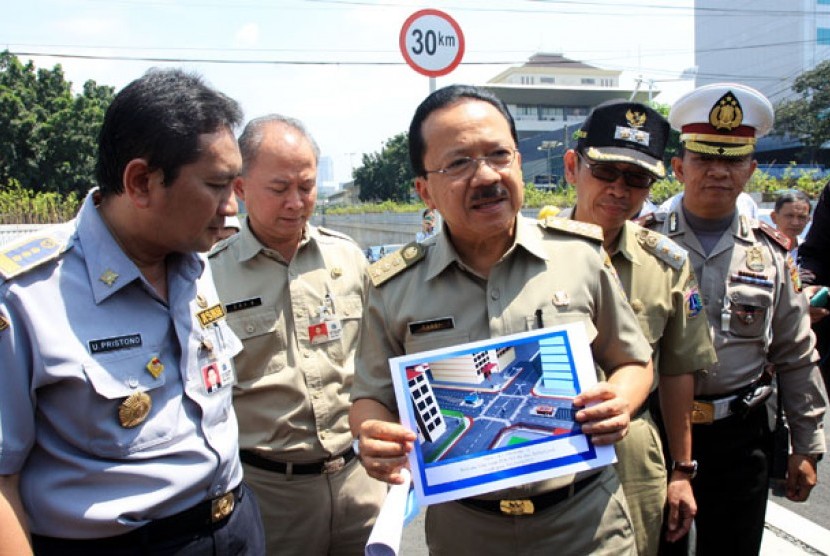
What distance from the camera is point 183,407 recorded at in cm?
167

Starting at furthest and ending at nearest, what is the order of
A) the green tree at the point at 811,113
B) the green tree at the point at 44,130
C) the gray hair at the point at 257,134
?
the green tree at the point at 811,113 → the green tree at the point at 44,130 → the gray hair at the point at 257,134

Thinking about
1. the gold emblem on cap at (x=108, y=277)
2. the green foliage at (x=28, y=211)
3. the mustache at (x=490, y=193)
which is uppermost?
the mustache at (x=490, y=193)

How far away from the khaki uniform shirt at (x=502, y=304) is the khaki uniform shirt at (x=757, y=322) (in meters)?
0.86

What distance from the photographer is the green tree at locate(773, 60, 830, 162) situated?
43812mm

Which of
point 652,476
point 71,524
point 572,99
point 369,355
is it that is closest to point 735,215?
point 652,476

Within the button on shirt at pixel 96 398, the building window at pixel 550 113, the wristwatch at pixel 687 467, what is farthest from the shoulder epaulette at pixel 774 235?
the building window at pixel 550 113

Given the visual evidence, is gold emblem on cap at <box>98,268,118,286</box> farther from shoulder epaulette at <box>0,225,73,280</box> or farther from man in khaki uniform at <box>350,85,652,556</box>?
man in khaki uniform at <box>350,85,652,556</box>

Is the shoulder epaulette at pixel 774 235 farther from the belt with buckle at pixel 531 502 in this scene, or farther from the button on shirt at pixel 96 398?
the button on shirt at pixel 96 398

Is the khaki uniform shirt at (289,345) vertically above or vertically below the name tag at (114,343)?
below

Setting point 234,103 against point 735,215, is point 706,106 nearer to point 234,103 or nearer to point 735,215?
point 735,215

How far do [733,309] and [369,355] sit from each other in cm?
151

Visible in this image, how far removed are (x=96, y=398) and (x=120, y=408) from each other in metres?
0.06

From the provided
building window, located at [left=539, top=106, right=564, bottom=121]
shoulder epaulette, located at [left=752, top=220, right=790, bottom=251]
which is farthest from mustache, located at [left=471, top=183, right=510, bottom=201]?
building window, located at [left=539, top=106, right=564, bottom=121]

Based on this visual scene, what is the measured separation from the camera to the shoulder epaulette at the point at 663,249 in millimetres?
2285
